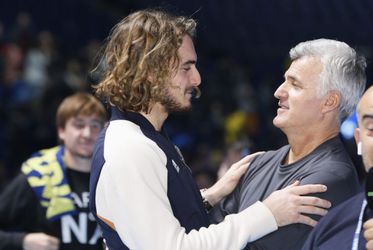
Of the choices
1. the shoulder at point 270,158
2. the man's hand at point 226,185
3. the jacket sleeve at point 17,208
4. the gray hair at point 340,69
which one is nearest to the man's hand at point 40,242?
the jacket sleeve at point 17,208

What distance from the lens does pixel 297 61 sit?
320 centimetres

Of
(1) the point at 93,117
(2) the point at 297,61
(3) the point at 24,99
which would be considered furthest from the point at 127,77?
(3) the point at 24,99

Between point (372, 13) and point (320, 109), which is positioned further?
point (372, 13)

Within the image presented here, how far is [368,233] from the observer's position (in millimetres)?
2373

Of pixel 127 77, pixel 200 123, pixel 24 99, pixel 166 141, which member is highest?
pixel 127 77

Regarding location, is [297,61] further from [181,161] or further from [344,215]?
[344,215]

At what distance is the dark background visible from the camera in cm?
896

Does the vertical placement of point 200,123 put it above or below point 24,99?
below

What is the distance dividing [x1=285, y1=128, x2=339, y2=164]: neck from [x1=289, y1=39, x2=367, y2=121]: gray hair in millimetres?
86

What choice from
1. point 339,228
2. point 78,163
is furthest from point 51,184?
point 339,228

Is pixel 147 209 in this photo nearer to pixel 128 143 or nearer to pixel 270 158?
pixel 128 143

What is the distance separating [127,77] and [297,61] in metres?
0.69

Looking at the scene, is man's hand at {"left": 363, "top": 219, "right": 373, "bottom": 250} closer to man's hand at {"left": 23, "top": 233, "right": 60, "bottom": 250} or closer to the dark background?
man's hand at {"left": 23, "top": 233, "right": 60, "bottom": 250}

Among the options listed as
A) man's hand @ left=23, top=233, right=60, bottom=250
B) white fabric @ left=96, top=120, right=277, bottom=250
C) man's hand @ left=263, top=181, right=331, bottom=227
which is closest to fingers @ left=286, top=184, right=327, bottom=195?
man's hand @ left=263, top=181, right=331, bottom=227
